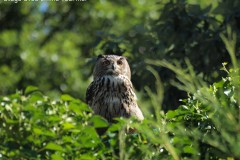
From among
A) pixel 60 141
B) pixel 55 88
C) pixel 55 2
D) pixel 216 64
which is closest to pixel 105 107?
pixel 216 64

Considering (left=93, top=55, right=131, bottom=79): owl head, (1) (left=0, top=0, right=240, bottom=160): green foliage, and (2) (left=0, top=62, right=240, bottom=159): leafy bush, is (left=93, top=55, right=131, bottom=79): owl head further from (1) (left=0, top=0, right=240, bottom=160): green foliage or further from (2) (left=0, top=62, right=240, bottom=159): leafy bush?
(2) (left=0, top=62, right=240, bottom=159): leafy bush

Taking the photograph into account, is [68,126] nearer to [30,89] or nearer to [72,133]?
[72,133]

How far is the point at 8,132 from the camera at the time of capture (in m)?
3.54

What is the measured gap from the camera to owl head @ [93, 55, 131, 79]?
7.06m

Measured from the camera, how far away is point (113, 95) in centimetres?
652

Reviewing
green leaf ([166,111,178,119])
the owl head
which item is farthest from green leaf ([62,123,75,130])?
the owl head

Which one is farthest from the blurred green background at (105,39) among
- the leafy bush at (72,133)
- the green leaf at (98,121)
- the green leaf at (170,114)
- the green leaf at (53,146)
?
the green leaf at (53,146)

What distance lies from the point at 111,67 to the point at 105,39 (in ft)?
5.31

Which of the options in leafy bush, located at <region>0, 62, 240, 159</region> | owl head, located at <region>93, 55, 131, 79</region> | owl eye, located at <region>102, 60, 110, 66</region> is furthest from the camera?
owl eye, located at <region>102, 60, 110, 66</region>

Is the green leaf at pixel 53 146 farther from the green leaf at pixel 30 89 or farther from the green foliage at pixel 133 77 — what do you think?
the green leaf at pixel 30 89

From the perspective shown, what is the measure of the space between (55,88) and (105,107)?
708 cm

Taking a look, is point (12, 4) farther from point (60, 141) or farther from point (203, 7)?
point (60, 141)

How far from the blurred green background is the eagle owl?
969 millimetres

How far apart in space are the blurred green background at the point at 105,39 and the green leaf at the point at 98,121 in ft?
13.6
